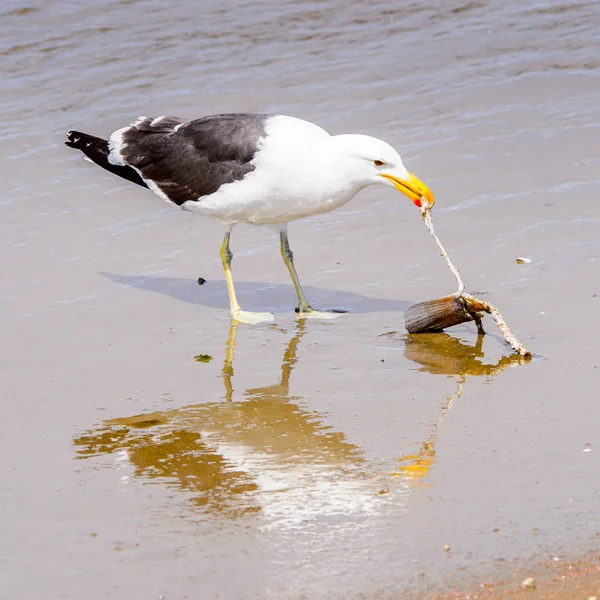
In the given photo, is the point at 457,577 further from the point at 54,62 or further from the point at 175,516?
the point at 54,62

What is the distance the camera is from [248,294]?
7215 mm

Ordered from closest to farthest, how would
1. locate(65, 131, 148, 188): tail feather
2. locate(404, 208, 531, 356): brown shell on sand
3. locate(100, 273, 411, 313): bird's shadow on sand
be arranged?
locate(404, 208, 531, 356): brown shell on sand < locate(100, 273, 411, 313): bird's shadow on sand < locate(65, 131, 148, 188): tail feather

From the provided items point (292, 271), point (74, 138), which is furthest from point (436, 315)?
point (74, 138)

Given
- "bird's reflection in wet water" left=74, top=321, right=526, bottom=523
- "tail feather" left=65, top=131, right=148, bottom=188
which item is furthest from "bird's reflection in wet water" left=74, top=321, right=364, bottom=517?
"tail feather" left=65, top=131, right=148, bottom=188

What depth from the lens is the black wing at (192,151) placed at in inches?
264

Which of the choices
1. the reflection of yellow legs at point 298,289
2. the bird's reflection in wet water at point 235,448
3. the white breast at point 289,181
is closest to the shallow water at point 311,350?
the bird's reflection in wet water at point 235,448

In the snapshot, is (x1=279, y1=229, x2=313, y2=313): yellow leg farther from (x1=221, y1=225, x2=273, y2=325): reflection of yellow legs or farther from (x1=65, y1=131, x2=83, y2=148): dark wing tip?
(x1=65, y1=131, x2=83, y2=148): dark wing tip

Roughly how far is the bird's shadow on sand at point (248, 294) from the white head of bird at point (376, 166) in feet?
2.50

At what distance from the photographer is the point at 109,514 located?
4.20m

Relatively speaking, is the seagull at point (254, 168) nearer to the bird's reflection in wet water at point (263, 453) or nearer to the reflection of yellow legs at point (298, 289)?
the reflection of yellow legs at point (298, 289)

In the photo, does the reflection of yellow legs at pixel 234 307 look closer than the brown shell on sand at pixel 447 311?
No

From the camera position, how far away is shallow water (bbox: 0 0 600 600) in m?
3.91

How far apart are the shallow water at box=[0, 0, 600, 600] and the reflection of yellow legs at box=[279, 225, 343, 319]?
15 cm

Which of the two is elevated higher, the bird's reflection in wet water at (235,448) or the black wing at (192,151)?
the black wing at (192,151)
